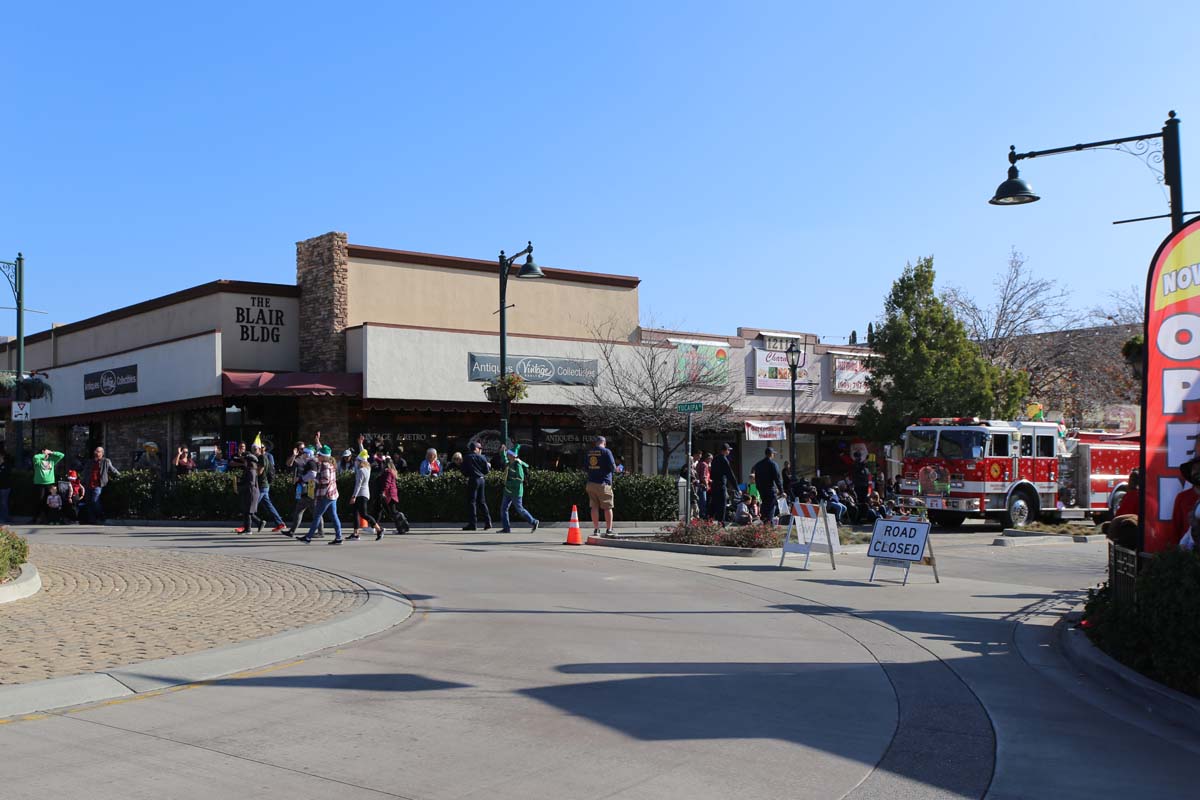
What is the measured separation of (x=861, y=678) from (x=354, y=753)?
3986 mm

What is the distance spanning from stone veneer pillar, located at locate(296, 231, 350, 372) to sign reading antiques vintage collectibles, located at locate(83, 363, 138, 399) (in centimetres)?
539

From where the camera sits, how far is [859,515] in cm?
2634

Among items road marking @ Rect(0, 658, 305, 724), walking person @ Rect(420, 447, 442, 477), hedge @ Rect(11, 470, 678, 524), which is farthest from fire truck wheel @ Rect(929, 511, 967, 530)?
road marking @ Rect(0, 658, 305, 724)

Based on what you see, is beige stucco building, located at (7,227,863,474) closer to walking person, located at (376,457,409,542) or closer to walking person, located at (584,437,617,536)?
walking person, located at (376,457,409,542)

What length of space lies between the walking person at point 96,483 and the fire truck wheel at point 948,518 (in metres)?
19.3

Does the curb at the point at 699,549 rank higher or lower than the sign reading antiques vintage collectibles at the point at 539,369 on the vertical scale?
lower

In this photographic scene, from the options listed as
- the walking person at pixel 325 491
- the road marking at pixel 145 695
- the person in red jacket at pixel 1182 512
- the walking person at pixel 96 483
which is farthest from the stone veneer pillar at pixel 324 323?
the person in red jacket at pixel 1182 512

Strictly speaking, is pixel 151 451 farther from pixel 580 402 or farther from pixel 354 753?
pixel 354 753

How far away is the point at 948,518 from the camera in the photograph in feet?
85.5

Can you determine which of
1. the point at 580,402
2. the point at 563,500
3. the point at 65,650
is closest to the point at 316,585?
the point at 65,650

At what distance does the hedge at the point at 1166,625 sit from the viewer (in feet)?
23.0

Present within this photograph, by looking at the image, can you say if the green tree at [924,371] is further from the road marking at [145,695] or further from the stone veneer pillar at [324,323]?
the road marking at [145,695]

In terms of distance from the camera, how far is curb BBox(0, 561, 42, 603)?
10.5m

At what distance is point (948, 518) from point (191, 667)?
71.0ft
